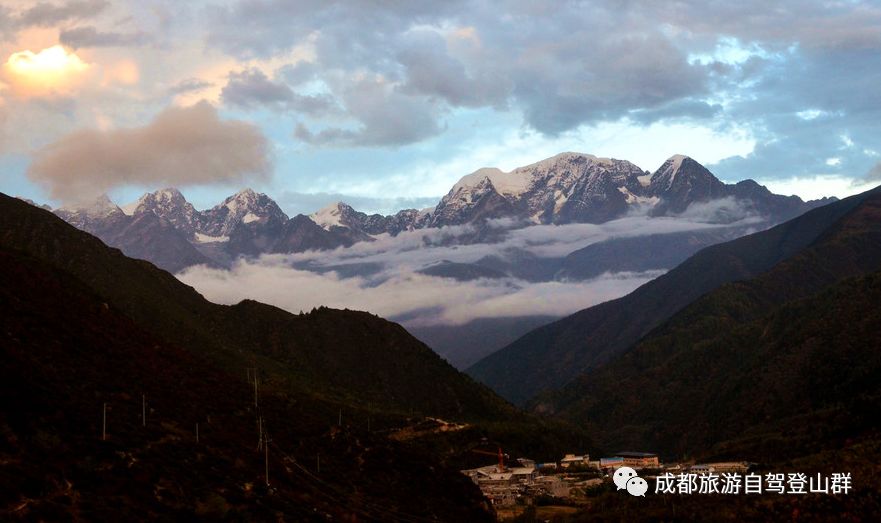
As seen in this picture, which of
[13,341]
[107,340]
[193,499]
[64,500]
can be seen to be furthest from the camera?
[107,340]

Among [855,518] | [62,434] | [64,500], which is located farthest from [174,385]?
[855,518]

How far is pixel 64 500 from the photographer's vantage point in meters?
77.9

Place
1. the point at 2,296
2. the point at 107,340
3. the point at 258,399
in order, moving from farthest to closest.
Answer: the point at 258,399 → the point at 107,340 → the point at 2,296

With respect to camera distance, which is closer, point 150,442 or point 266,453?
point 150,442

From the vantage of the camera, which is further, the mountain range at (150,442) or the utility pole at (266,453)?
the utility pole at (266,453)

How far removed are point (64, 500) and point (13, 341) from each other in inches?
1720

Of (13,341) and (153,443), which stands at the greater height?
(13,341)

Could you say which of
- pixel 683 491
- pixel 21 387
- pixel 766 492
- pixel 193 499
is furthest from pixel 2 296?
pixel 766 492

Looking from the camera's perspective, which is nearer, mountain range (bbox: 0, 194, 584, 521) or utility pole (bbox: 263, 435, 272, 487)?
mountain range (bbox: 0, 194, 584, 521)

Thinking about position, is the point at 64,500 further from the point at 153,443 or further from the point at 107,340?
the point at 107,340

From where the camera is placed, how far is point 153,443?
10338cm

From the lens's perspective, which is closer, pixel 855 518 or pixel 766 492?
pixel 855 518

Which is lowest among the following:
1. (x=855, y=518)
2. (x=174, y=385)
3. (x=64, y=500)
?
(x=855, y=518)

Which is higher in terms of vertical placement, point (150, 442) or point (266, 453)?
point (150, 442)
